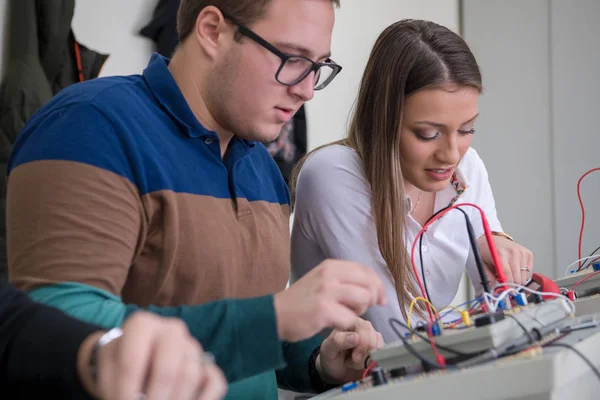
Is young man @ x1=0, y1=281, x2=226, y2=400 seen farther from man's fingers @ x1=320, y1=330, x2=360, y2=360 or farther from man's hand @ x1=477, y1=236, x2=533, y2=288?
man's hand @ x1=477, y1=236, x2=533, y2=288

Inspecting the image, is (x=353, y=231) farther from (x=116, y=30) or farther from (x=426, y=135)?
(x=116, y=30)

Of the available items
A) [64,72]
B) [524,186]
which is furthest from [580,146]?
[64,72]

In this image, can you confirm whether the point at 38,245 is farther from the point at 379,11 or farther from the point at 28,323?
the point at 379,11

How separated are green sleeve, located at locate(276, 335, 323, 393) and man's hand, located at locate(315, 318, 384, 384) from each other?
0.23ft

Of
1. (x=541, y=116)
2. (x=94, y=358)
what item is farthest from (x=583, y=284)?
(x=541, y=116)

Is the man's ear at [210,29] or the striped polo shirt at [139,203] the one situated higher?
the man's ear at [210,29]

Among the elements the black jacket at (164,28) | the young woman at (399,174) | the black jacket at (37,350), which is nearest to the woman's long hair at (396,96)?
the young woman at (399,174)

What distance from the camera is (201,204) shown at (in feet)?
3.74

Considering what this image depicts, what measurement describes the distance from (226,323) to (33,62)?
1.63m

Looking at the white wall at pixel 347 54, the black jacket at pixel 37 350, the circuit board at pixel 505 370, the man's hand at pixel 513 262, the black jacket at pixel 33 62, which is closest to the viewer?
the black jacket at pixel 37 350

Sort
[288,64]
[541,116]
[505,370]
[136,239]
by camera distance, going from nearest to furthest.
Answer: [505,370] → [136,239] → [288,64] → [541,116]

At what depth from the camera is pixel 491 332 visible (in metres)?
0.81

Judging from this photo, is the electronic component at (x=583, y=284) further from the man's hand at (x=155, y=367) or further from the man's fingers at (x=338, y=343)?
the man's hand at (x=155, y=367)

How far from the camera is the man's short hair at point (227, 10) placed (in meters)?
1.21
